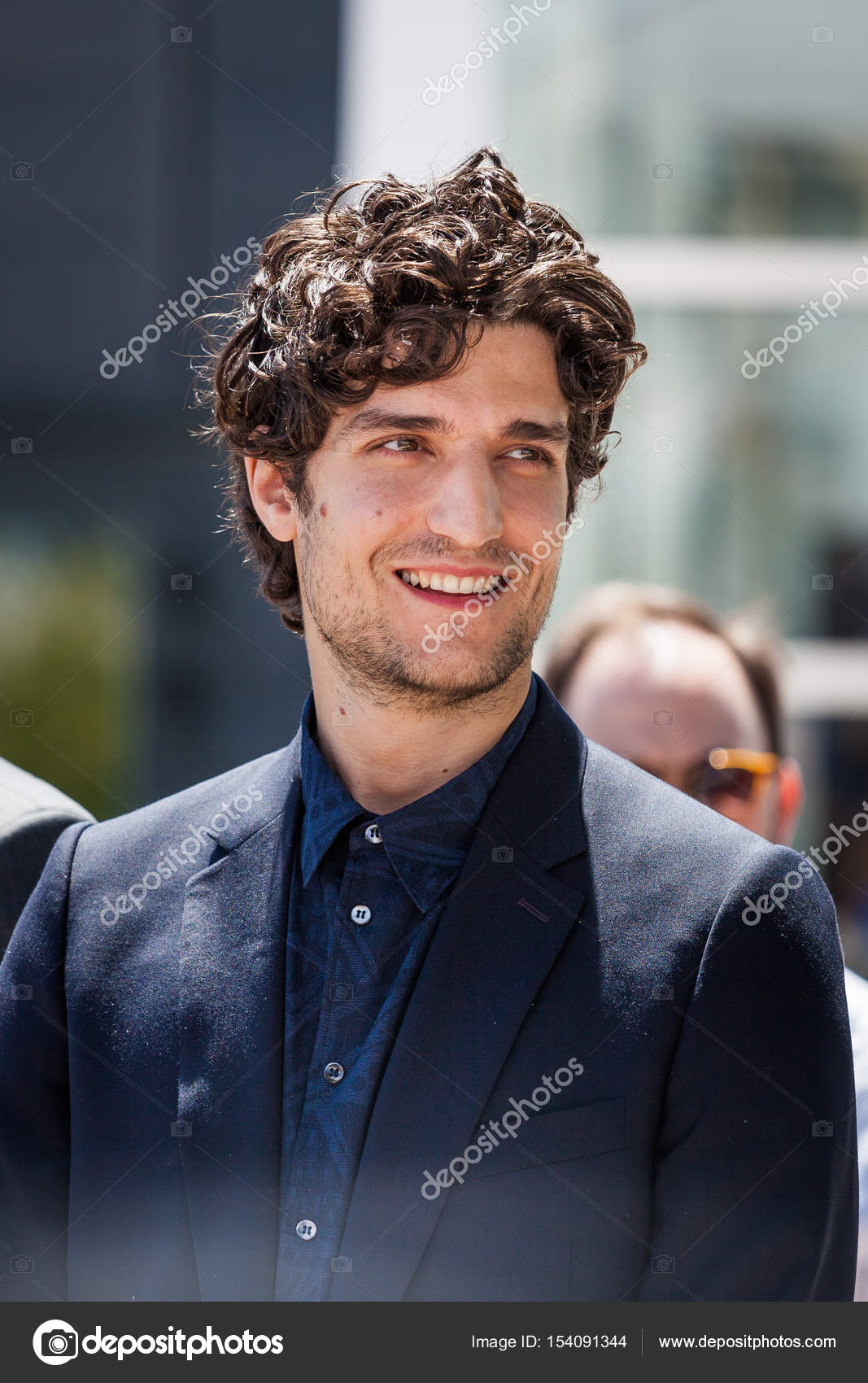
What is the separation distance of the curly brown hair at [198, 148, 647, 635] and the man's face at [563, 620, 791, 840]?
1.92 feet

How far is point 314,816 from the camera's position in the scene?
1.71 metres

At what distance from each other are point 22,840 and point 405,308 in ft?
3.15

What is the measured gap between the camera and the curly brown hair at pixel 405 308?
1.64m

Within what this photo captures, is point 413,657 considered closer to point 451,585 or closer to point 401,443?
point 451,585

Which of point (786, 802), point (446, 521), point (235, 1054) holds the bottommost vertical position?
point (235, 1054)

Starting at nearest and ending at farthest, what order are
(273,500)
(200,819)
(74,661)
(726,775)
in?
1. (200,819)
2. (273,500)
3. (726,775)
4. (74,661)

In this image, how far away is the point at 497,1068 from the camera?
1458 mm

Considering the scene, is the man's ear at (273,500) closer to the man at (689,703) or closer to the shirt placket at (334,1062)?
the shirt placket at (334,1062)

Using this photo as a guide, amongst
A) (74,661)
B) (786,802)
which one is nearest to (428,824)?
(786,802)

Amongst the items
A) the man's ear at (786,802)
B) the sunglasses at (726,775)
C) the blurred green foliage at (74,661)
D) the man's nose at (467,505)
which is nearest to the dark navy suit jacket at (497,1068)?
the man's nose at (467,505)

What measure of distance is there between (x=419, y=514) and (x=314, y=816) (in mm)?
424

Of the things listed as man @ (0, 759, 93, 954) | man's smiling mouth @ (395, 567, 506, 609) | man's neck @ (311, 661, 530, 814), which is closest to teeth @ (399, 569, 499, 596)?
man's smiling mouth @ (395, 567, 506, 609)

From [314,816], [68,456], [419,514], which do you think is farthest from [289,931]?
[68,456]

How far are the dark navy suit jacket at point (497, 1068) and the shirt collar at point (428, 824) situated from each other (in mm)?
29
